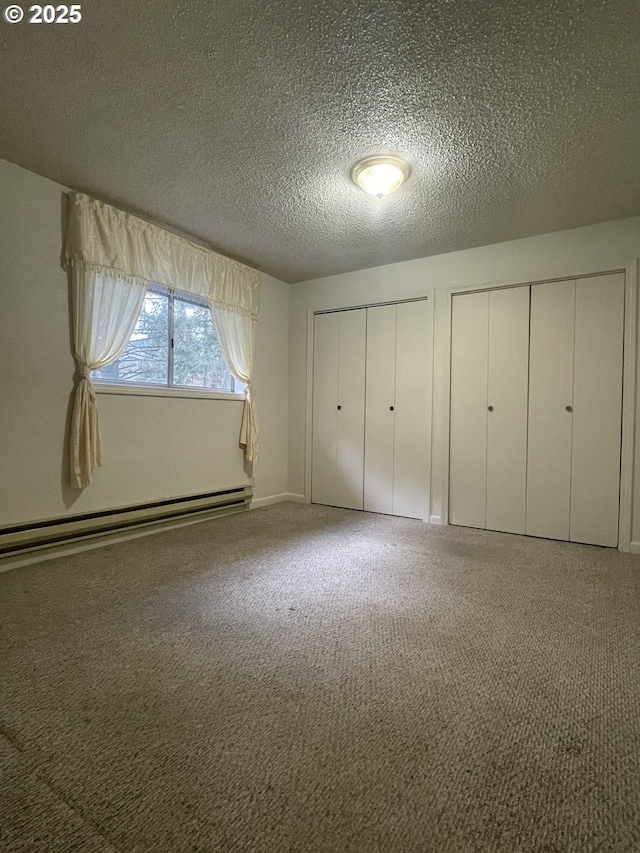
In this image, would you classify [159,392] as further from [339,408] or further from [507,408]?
[507,408]

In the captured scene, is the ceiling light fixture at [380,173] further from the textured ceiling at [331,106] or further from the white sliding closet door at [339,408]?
the white sliding closet door at [339,408]

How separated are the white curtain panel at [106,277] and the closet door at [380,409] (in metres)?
1.68

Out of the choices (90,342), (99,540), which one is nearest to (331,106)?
(90,342)

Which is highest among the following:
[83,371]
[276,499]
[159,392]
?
[83,371]

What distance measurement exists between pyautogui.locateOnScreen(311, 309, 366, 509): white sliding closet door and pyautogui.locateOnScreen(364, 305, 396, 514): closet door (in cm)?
A: 8

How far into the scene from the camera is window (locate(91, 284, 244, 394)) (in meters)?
3.17

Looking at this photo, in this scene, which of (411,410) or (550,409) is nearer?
(550,409)

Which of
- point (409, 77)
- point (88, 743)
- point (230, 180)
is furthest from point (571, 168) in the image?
point (88, 743)

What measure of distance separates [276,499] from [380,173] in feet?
10.8

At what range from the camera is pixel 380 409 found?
4082 mm

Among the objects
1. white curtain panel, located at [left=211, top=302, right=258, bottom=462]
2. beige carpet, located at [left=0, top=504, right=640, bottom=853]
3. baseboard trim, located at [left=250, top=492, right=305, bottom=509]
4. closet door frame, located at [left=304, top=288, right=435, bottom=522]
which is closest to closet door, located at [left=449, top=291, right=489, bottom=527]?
closet door frame, located at [left=304, top=288, right=435, bottom=522]

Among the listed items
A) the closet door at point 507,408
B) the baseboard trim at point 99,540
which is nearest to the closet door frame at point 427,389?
the closet door at point 507,408

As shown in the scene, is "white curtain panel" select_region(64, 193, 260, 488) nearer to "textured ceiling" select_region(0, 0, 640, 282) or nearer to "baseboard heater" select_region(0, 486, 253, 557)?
"textured ceiling" select_region(0, 0, 640, 282)

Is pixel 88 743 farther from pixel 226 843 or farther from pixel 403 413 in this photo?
pixel 403 413
